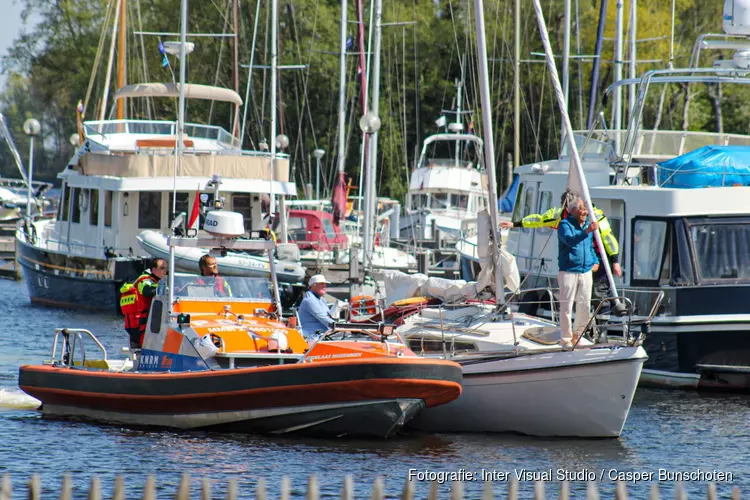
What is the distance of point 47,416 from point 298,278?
10570 mm

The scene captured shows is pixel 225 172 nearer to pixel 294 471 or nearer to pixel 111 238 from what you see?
pixel 111 238

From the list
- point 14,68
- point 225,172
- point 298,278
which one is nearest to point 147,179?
point 225,172

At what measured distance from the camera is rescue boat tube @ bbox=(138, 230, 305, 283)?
2508cm

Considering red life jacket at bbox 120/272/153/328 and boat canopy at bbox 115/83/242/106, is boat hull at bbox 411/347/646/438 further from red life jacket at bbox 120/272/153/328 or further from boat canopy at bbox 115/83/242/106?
boat canopy at bbox 115/83/242/106

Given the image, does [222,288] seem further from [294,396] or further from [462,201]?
[462,201]

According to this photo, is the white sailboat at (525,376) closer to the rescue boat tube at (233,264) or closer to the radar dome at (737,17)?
the radar dome at (737,17)

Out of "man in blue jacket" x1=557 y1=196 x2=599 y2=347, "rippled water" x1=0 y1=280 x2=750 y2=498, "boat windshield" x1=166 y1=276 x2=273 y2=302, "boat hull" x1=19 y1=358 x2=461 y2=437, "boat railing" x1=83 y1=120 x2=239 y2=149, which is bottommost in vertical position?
"rippled water" x1=0 y1=280 x2=750 y2=498

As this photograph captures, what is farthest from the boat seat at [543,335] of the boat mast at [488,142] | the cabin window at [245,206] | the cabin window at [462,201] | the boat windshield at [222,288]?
the cabin window at [462,201]

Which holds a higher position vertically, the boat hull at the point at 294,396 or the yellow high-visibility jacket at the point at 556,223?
the yellow high-visibility jacket at the point at 556,223

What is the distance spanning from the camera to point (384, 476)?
11.9 metres

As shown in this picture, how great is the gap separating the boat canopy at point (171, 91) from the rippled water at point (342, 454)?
13.0 m

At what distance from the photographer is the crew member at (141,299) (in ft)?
48.8

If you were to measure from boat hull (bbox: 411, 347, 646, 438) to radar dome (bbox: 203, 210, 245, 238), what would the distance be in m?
3.08

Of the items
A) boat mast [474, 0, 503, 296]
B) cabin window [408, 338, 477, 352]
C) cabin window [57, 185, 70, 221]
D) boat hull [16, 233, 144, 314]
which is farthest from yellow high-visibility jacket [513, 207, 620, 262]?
cabin window [57, 185, 70, 221]
